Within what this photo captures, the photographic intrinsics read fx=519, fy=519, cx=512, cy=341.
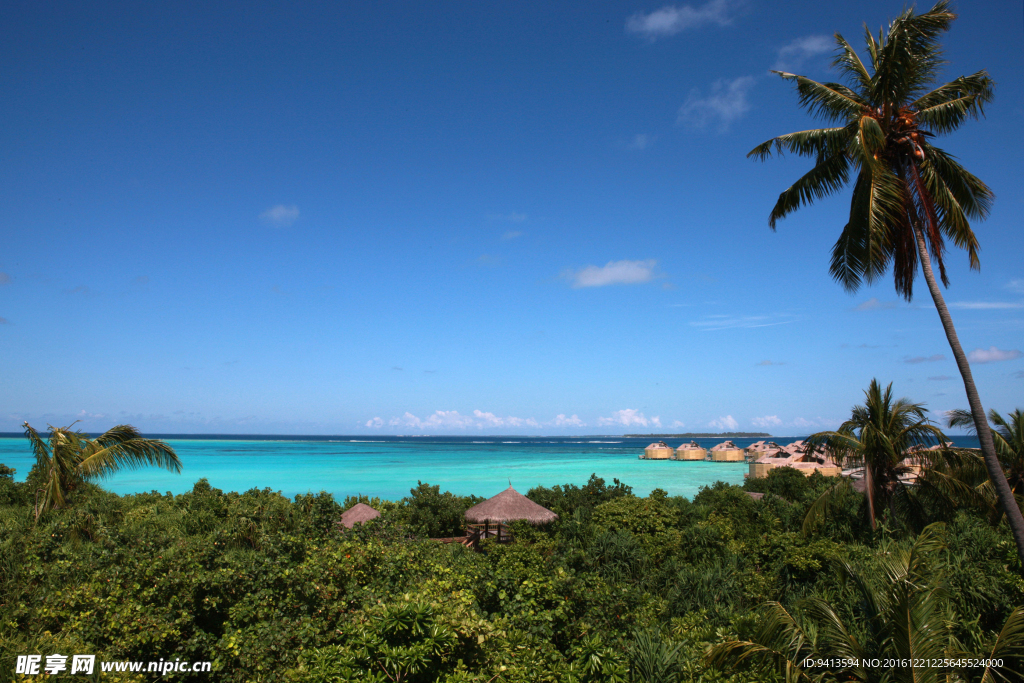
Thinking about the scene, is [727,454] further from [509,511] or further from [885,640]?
[885,640]

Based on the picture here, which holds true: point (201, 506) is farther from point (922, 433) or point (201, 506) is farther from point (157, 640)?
point (922, 433)

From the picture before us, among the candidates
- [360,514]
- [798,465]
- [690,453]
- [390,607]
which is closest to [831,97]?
[390,607]

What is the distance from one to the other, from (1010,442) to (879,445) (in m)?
3.46

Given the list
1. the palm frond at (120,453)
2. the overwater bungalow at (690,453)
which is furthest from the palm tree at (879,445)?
the overwater bungalow at (690,453)

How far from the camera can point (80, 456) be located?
12250mm

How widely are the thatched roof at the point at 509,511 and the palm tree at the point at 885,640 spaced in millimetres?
10567

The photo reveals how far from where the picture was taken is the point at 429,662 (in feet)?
14.0

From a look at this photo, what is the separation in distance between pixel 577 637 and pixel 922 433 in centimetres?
1035

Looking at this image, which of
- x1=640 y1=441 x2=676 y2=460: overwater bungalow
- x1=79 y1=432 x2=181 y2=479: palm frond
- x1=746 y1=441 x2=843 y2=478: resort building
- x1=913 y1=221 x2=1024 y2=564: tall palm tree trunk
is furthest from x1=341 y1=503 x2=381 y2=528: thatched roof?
x1=640 y1=441 x2=676 y2=460: overwater bungalow

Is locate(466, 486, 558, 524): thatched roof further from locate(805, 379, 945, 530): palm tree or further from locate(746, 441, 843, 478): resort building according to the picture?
locate(746, 441, 843, 478): resort building

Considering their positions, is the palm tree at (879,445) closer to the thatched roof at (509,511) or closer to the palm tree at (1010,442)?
the palm tree at (1010,442)

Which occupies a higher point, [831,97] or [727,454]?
[831,97]

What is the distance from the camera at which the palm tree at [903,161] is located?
765 centimetres

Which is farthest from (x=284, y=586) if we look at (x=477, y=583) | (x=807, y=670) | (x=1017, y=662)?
(x=1017, y=662)
